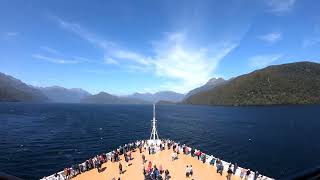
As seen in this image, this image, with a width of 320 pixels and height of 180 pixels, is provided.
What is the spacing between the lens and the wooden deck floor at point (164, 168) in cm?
3538

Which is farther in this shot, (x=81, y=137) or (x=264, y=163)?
(x=81, y=137)

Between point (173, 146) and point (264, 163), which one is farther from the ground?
point (173, 146)

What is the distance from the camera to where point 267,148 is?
258 ft

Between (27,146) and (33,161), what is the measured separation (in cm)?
1809

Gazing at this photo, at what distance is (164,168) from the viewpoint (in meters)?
38.5

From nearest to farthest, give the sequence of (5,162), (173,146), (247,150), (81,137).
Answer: (173,146), (5,162), (247,150), (81,137)

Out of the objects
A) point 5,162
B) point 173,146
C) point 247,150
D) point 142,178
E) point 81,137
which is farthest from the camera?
point 81,137

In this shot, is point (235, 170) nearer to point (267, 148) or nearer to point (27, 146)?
point (267, 148)

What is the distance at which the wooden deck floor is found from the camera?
3538 centimetres

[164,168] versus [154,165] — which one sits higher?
[154,165]

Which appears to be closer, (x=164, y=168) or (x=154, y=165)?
(x=154, y=165)

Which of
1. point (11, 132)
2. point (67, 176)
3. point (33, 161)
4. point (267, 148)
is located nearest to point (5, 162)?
point (33, 161)

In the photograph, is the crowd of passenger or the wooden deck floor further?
the wooden deck floor

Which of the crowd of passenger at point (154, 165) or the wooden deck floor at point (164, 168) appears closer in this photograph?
the crowd of passenger at point (154, 165)
